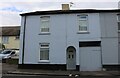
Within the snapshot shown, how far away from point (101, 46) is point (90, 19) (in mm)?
3129

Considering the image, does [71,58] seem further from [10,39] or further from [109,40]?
[10,39]

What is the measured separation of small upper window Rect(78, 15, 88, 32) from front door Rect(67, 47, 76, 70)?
2.40 meters

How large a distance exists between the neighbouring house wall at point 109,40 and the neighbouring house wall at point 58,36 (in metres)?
0.71

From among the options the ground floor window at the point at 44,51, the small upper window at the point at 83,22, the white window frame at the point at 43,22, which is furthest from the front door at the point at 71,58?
the white window frame at the point at 43,22

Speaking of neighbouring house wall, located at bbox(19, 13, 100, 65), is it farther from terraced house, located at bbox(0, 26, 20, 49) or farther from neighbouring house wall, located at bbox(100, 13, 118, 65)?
terraced house, located at bbox(0, 26, 20, 49)

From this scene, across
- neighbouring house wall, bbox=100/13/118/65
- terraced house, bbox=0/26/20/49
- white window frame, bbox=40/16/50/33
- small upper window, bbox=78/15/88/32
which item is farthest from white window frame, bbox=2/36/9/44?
neighbouring house wall, bbox=100/13/118/65

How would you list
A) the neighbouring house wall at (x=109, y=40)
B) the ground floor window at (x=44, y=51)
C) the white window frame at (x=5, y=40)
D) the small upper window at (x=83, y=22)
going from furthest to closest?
the white window frame at (x=5, y=40)
the ground floor window at (x=44, y=51)
the small upper window at (x=83, y=22)
the neighbouring house wall at (x=109, y=40)

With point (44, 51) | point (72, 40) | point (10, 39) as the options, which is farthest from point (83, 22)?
point (10, 39)

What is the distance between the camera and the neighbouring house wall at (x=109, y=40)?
81.7ft

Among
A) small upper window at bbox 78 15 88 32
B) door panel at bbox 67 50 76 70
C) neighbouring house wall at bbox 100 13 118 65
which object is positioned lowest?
door panel at bbox 67 50 76 70

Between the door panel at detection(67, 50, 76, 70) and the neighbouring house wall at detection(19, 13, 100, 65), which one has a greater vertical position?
the neighbouring house wall at detection(19, 13, 100, 65)

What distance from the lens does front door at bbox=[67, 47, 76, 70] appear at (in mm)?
25375

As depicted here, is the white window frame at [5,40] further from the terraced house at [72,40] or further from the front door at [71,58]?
the front door at [71,58]

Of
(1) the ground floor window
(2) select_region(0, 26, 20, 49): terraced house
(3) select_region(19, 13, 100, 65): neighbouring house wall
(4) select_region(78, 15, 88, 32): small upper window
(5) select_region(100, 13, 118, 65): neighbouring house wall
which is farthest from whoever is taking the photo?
(2) select_region(0, 26, 20, 49): terraced house
